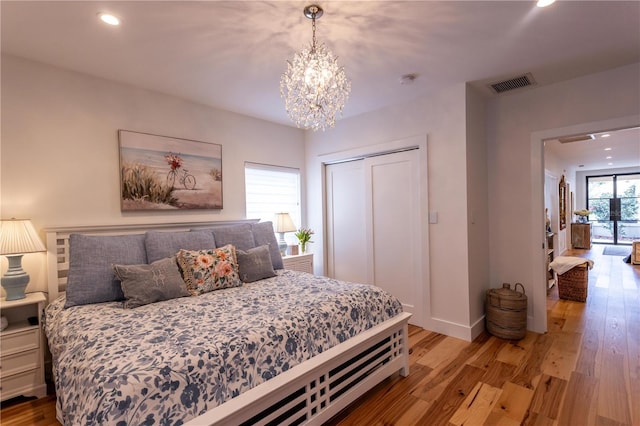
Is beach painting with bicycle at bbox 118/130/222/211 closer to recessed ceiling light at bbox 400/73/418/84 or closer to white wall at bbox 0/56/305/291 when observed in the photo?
white wall at bbox 0/56/305/291

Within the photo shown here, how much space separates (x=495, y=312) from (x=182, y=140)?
3.67 metres

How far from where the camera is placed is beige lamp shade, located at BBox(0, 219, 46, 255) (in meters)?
2.07

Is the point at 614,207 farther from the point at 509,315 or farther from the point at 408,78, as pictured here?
the point at 408,78

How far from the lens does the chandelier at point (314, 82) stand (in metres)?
1.95

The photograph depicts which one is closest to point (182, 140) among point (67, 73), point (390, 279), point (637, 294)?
point (67, 73)

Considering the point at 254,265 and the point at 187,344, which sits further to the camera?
the point at 254,265

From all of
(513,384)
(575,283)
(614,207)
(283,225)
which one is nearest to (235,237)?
(283,225)

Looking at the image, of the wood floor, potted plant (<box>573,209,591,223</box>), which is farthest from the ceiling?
potted plant (<box>573,209,591,223</box>)

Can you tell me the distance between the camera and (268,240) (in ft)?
10.9

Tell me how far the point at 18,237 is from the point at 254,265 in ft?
5.53

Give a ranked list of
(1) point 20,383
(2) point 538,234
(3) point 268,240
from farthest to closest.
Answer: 1. (3) point 268,240
2. (2) point 538,234
3. (1) point 20,383

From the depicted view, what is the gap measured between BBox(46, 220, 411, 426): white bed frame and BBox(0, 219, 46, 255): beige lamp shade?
0.68 feet

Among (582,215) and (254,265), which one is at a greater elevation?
(582,215)

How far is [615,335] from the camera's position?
2.97 metres
